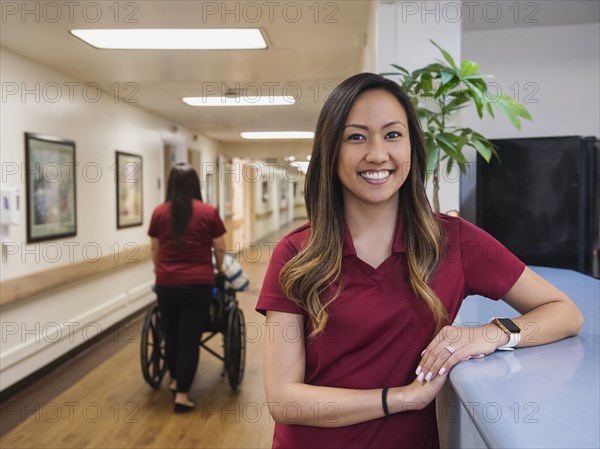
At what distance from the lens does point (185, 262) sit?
3324 mm

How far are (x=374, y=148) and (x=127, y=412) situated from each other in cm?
277

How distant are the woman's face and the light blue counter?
0.34 meters

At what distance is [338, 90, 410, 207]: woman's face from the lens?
105cm

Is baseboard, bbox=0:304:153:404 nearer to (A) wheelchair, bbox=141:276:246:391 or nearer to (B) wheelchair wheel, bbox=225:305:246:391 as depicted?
(A) wheelchair, bbox=141:276:246:391

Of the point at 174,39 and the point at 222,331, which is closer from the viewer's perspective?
the point at 174,39

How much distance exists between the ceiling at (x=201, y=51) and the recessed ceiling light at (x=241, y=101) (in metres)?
0.14

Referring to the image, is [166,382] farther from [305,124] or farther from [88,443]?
[305,124]

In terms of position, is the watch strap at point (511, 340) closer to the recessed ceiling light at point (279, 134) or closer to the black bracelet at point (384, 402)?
the black bracelet at point (384, 402)

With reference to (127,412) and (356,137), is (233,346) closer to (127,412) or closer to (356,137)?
(127,412)

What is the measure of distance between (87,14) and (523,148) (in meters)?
2.18

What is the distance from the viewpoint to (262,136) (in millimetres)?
8953

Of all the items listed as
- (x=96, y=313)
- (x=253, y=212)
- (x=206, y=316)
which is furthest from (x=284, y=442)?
(x=253, y=212)

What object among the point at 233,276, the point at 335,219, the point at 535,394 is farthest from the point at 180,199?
the point at 535,394

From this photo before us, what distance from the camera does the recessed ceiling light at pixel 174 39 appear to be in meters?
3.18
